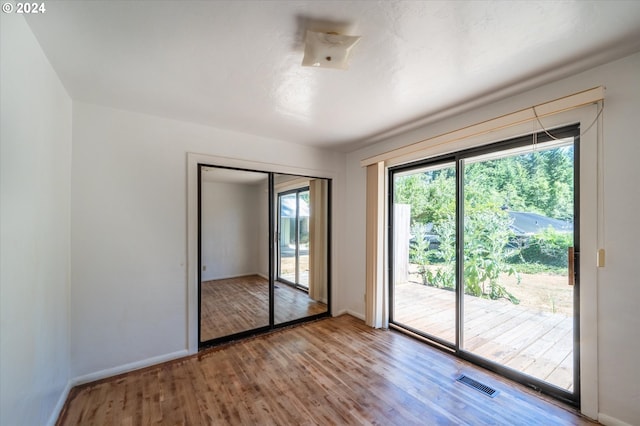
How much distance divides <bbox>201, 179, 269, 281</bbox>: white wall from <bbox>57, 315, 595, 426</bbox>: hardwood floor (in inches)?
36.5

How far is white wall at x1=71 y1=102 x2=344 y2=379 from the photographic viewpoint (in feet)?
7.49

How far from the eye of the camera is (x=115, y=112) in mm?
2443

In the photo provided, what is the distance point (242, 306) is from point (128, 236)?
5.07 ft

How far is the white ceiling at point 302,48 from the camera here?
4.33 ft

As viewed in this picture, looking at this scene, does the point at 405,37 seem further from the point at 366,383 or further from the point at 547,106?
the point at 366,383

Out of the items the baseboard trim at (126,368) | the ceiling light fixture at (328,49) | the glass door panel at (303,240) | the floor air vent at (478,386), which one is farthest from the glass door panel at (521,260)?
the baseboard trim at (126,368)

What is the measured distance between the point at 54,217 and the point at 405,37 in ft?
9.00

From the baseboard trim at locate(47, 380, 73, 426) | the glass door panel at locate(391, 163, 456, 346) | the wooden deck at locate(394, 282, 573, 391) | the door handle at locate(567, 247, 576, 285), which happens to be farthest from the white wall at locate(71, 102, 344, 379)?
the door handle at locate(567, 247, 576, 285)

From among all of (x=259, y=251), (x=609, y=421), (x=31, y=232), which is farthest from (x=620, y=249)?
(x=31, y=232)

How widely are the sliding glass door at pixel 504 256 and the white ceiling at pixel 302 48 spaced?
676 mm

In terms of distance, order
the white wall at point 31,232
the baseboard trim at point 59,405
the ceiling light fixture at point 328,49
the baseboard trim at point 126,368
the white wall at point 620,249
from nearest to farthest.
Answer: the white wall at point 31,232 < the ceiling light fixture at point 328,49 < the white wall at point 620,249 < the baseboard trim at point 59,405 < the baseboard trim at point 126,368

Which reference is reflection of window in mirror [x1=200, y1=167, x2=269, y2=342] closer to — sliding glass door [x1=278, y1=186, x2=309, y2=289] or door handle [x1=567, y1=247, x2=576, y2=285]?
sliding glass door [x1=278, y1=186, x2=309, y2=289]

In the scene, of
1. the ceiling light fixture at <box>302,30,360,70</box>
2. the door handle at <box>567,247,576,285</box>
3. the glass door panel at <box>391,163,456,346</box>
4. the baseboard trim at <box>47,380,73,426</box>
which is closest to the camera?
the ceiling light fixture at <box>302,30,360,70</box>

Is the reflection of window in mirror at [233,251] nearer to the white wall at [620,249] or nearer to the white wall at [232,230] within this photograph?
the white wall at [232,230]
